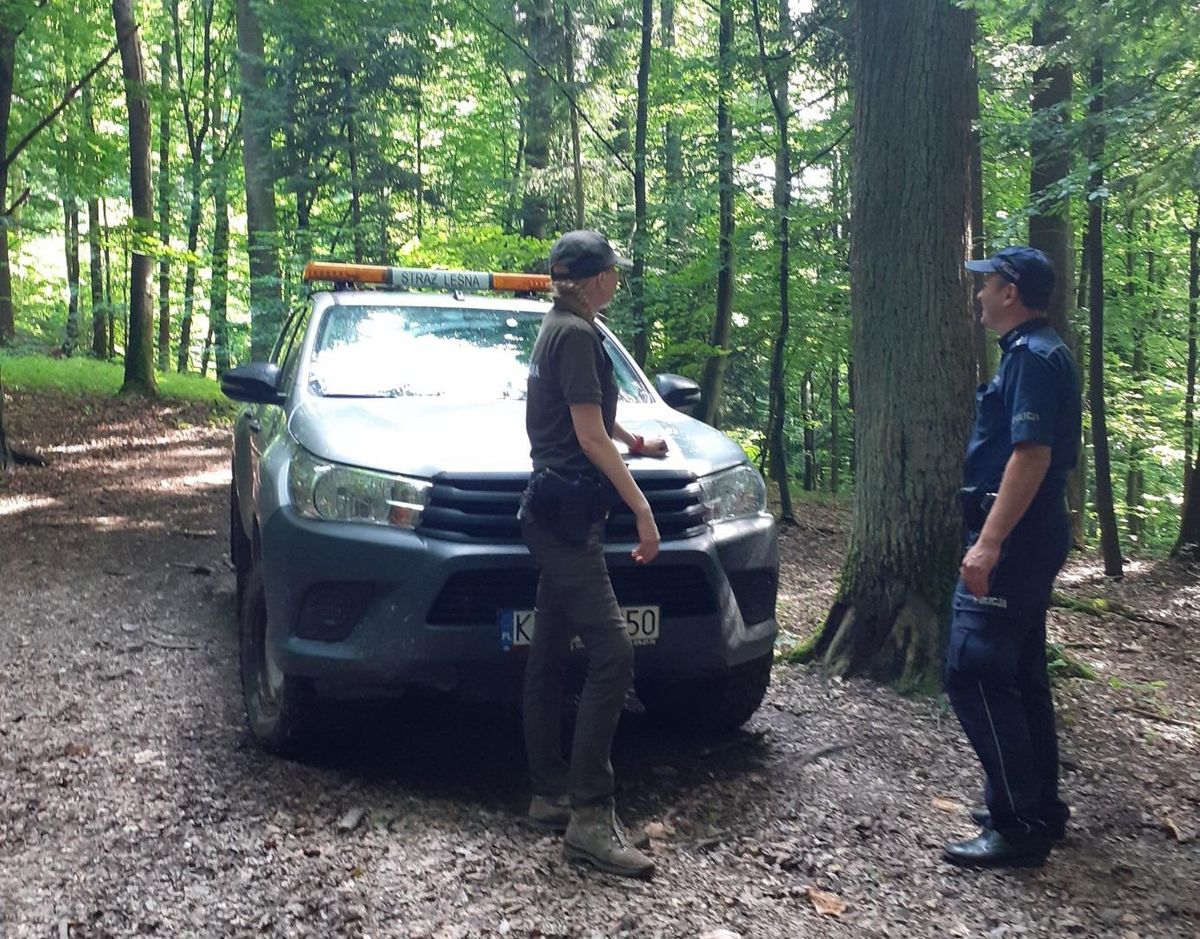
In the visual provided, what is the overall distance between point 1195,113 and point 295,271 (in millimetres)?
13399

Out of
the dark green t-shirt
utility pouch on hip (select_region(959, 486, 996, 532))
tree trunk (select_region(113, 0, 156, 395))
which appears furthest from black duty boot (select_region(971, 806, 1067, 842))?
tree trunk (select_region(113, 0, 156, 395))

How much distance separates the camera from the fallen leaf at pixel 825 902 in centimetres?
354

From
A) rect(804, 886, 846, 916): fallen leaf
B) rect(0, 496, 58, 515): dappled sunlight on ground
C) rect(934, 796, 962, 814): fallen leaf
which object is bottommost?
rect(804, 886, 846, 916): fallen leaf

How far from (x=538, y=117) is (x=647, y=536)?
49.2 ft

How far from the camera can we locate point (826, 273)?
1630 centimetres

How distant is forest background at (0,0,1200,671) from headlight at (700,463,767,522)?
1373mm

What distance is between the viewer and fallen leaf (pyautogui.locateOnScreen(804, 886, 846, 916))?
354cm

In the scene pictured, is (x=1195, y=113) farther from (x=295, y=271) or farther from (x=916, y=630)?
(x=295, y=271)

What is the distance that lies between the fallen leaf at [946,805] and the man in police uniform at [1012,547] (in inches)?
14.5

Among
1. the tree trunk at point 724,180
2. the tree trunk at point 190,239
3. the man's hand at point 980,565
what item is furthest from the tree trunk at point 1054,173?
the tree trunk at point 190,239

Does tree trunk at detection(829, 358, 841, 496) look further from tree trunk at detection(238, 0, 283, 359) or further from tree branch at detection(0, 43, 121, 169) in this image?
tree branch at detection(0, 43, 121, 169)

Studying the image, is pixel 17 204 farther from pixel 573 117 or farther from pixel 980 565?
pixel 980 565

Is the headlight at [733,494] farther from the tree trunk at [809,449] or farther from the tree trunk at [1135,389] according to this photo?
the tree trunk at [809,449]

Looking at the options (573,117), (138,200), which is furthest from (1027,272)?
(138,200)
